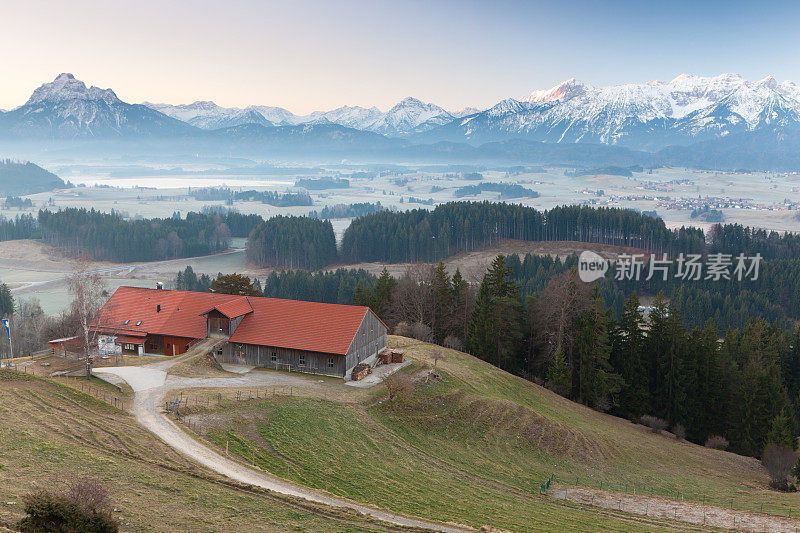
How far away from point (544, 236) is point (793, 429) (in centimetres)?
11989

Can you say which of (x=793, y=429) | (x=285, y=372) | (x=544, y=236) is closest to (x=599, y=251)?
(x=544, y=236)

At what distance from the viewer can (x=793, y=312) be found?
122250 millimetres

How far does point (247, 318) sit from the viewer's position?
2055 inches

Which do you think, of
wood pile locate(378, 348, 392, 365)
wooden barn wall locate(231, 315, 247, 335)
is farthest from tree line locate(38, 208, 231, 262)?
wood pile locate(378, 348, 392, 365)

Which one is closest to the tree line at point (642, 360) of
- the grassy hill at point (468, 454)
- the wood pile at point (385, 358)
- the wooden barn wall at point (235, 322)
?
the grassy hill at point (468, 454)

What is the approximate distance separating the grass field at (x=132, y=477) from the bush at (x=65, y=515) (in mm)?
1090

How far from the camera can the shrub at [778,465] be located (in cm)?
4028

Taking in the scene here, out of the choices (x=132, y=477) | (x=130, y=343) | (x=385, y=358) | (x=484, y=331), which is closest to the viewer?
(x=132, y=477)

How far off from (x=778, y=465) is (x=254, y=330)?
40.8m

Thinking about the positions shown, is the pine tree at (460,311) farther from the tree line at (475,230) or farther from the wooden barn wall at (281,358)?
the tree line at (475,230)

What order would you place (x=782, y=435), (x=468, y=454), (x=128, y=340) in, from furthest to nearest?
(x=128, y=340) < (x=782, y=435) < (x=468, y=454)

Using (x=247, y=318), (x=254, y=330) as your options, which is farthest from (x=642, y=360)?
(x=247, y=318)

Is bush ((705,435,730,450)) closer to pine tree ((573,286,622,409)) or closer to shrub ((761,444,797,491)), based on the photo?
shrub ((761,444,797,491))

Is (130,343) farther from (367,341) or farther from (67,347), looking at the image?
(367,341)
